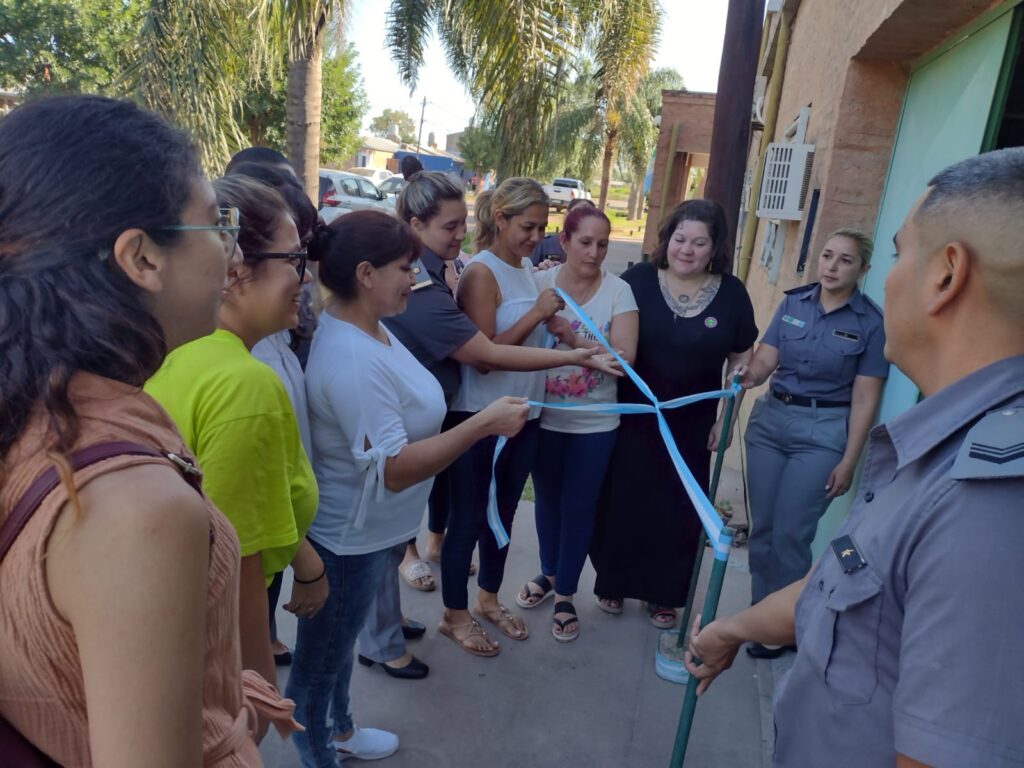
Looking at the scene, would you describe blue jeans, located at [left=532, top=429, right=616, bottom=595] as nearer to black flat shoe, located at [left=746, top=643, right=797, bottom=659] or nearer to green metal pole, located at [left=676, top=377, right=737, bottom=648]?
green metal pole, located at [left=676, top=377, right=737, bottom=648]

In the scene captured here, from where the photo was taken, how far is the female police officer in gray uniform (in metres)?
3.20

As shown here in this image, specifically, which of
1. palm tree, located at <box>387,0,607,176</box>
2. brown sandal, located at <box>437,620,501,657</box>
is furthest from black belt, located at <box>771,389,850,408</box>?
palm tree, located at <box>387,0,607,176</box>

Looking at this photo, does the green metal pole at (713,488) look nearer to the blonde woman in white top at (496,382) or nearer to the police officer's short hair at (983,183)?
the blonde woman in white top at (496,382)

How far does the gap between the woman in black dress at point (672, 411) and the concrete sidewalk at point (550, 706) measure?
1.01 feet

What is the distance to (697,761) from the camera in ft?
9.02

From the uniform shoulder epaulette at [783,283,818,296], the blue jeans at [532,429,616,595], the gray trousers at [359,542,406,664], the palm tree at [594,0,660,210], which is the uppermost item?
the palm tree at [594,0,660,210]

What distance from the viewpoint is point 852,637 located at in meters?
1.17

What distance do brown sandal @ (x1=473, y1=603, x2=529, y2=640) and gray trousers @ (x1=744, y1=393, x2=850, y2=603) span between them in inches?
45.3

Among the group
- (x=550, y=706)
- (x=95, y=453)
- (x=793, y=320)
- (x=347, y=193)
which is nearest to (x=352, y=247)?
(x=95, y=453)

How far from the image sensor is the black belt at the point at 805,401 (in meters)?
3.25

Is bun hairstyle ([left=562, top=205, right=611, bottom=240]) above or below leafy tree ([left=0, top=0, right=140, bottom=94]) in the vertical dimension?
below

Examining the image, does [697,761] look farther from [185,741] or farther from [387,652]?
[185,741]

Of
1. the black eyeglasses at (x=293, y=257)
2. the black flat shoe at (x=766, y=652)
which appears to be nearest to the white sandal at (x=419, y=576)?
the black flat shoe at (x=766, y=652)

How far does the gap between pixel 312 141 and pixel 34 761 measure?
7.44m
